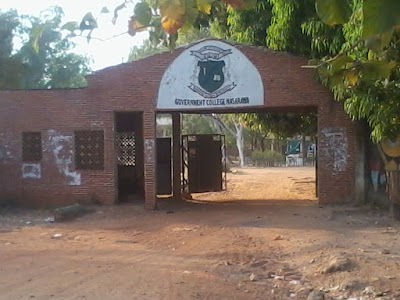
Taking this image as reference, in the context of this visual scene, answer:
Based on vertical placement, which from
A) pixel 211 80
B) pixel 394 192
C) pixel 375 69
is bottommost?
pixel 394 192

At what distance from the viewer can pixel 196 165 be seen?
22.0m

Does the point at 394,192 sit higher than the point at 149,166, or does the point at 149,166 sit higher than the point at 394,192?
the point at 149,166

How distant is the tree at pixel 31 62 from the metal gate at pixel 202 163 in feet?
25.4

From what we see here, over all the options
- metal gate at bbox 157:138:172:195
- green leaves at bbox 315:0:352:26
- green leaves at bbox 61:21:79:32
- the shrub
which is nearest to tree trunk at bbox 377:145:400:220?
metal gate at bbox 157:138:172:195

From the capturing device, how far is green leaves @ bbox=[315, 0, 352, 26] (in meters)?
3.20

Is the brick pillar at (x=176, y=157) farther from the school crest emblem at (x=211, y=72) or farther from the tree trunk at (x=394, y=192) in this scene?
the tree trunk at (x=394, y=192)

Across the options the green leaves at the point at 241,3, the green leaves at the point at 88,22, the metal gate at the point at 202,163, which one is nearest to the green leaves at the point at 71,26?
the green leaves at the point at 88,22

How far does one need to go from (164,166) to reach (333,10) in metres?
18.8

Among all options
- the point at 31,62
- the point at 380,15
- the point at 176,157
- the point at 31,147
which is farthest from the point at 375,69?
the point at 31,62

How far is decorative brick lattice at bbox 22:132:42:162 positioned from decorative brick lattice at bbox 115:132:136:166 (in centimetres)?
296

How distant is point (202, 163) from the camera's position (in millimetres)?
22125

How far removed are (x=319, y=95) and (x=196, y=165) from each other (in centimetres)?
588

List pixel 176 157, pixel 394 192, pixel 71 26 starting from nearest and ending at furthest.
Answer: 1. pixel 71 26
2. pixel 394 192
3. pixel 176 157

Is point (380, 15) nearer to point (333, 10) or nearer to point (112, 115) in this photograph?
point (333, 10)
